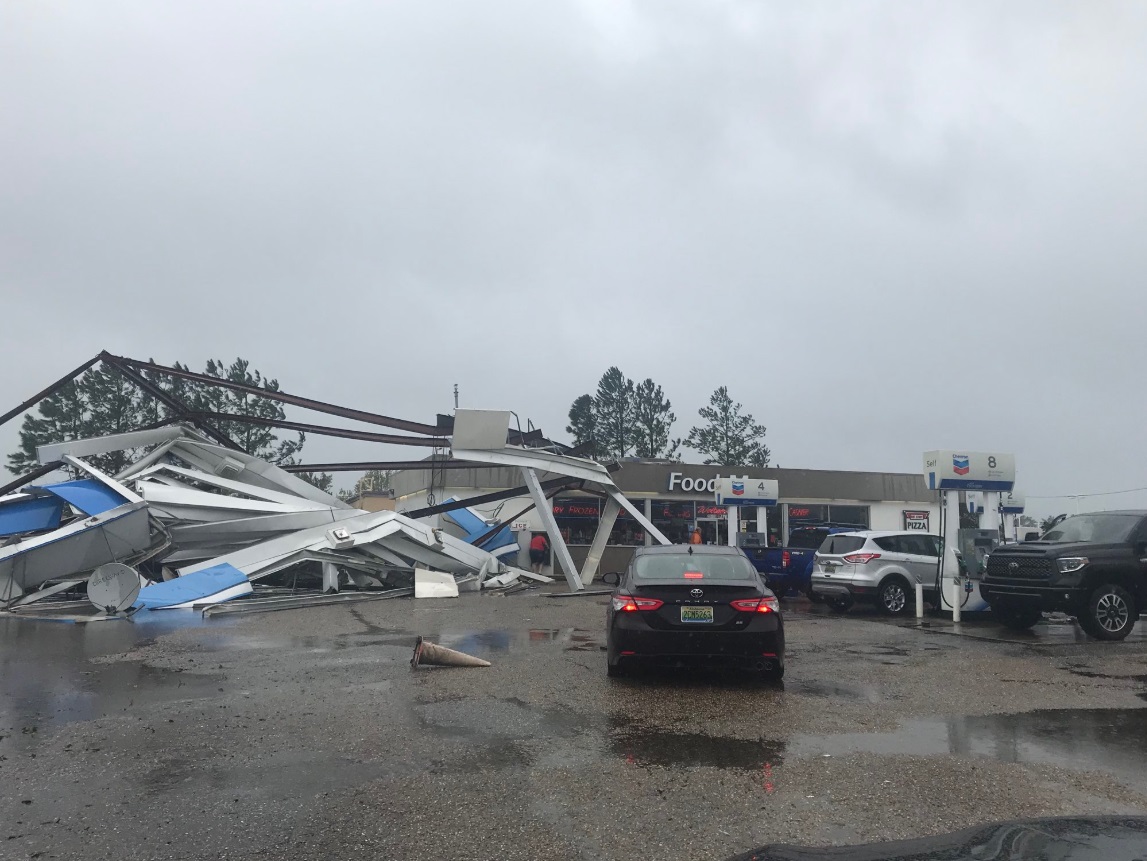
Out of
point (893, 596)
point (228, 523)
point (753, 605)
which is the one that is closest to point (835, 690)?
point (753, 605)

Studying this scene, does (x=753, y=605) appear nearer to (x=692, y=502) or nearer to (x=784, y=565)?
(x=784, y=565)

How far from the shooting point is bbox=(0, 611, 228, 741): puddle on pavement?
7.91 m

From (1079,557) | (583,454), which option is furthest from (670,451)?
(1079,557)

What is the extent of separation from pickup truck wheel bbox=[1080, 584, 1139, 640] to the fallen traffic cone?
347 inches

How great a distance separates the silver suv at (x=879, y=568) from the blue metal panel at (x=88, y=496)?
51.0 feet

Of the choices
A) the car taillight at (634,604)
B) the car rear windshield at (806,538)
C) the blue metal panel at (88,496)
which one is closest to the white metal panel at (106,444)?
the blue metal panel at (88,496)

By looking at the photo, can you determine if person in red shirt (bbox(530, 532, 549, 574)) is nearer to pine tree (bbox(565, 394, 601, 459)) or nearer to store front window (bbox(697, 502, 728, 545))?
store front window (bbox(697, 502, 728, 545))

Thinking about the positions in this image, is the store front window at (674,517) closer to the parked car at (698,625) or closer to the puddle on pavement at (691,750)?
the parked car at (698,625)

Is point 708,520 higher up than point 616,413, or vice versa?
point 616,413

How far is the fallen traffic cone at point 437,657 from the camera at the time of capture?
1027 cm

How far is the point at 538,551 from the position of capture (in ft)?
102

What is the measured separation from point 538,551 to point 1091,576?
20.3 meters

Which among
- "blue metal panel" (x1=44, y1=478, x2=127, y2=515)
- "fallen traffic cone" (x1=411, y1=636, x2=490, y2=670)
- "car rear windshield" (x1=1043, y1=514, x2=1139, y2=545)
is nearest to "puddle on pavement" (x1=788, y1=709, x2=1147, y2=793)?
"fallen traffic cone" (x1=411, y1=636, x2=490, y2=670)

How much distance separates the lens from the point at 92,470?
21812 millimetres
